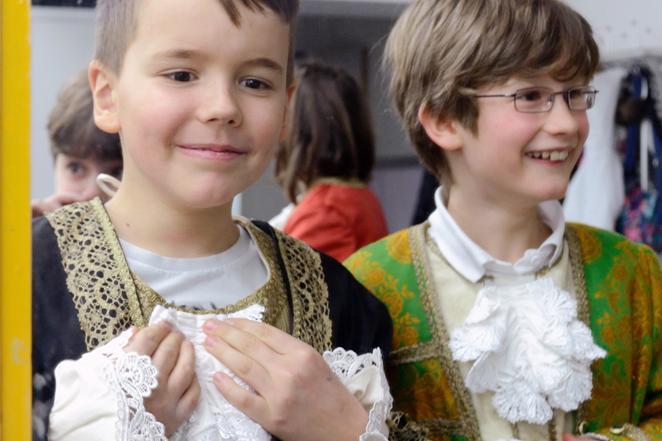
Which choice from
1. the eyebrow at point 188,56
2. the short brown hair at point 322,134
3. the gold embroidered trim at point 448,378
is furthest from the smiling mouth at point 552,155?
the short brown hair at point 322,134

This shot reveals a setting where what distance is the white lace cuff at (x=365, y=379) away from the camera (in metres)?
1.09

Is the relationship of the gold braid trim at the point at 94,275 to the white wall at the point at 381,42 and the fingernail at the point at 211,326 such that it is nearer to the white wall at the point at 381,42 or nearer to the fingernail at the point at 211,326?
the fingernail at the point at 211,326

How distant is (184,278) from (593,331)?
61cm

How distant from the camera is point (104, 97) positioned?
1129mm

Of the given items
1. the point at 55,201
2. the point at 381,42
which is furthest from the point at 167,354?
the point at 381,42

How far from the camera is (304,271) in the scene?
1.19 m

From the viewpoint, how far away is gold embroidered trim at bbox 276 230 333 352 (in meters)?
1.14

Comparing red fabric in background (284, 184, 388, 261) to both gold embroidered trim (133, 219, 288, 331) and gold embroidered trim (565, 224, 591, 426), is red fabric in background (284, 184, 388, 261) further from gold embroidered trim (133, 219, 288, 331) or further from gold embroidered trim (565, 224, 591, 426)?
gold embroidered trim (133, 219, 288, 331)

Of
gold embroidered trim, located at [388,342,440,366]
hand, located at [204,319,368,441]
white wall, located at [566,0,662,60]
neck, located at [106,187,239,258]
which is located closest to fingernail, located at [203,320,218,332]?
hand, located at [204,319,368,441]

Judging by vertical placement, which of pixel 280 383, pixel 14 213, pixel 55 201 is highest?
pixel 14 213

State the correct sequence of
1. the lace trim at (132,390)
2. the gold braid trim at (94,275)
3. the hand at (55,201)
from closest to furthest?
the lace trim at (132,390)
the gold braid trim at (94,275)
the hand at (55,201)

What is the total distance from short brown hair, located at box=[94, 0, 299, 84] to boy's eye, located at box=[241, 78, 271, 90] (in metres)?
0.06

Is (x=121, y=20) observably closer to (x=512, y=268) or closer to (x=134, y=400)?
(x=134, y=400)

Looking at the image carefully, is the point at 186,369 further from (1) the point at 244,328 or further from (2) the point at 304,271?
(2) the point at 304,271
